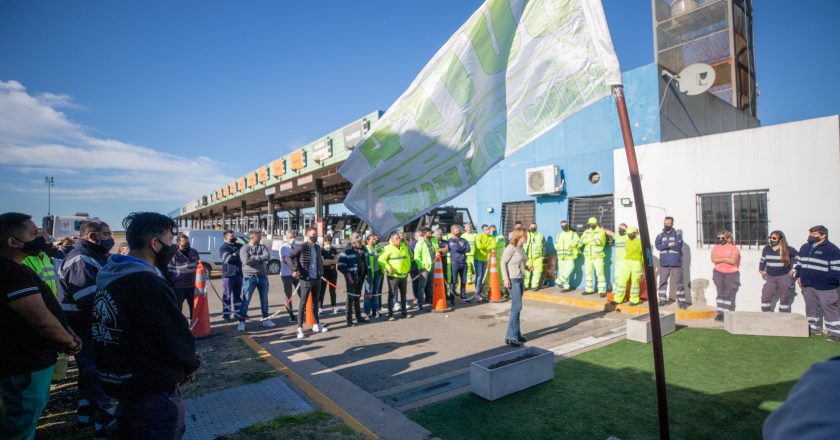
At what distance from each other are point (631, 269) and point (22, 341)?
9776mm

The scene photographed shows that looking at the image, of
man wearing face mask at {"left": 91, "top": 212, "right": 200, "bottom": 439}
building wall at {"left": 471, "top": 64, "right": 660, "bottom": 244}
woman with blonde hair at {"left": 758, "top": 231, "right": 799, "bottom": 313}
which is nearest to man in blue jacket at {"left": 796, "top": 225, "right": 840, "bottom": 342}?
woman with blonde hair at {"left": 758, "top": 231, "right": 799, "bottom": 313}

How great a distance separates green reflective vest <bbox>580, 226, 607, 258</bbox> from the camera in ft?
31.8

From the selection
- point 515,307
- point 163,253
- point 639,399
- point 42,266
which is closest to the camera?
point 163,253

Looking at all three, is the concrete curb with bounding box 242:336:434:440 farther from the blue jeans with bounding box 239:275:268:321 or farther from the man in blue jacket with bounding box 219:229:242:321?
the man in blue jacket with bounding box 219:229:242:321

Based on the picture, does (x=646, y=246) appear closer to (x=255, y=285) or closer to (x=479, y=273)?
(x=255, y=285)

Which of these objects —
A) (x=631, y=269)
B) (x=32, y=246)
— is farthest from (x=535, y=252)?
(x=32, y=246)

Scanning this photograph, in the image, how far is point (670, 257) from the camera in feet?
28.1

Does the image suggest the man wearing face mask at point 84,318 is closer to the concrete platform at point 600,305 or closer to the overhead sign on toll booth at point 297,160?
the concrete platform at point 600,305

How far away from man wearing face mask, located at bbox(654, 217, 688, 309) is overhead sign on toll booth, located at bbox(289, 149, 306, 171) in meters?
17.0

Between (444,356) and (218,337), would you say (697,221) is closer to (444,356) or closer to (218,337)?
(444,356)

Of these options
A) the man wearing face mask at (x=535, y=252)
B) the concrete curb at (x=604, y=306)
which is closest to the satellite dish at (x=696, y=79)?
the man wearing face mask at (x=535, y=252)

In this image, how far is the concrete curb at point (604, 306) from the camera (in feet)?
26.2

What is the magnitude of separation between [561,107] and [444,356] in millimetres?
4431

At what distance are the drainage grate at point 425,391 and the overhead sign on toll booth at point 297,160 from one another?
1765cm
